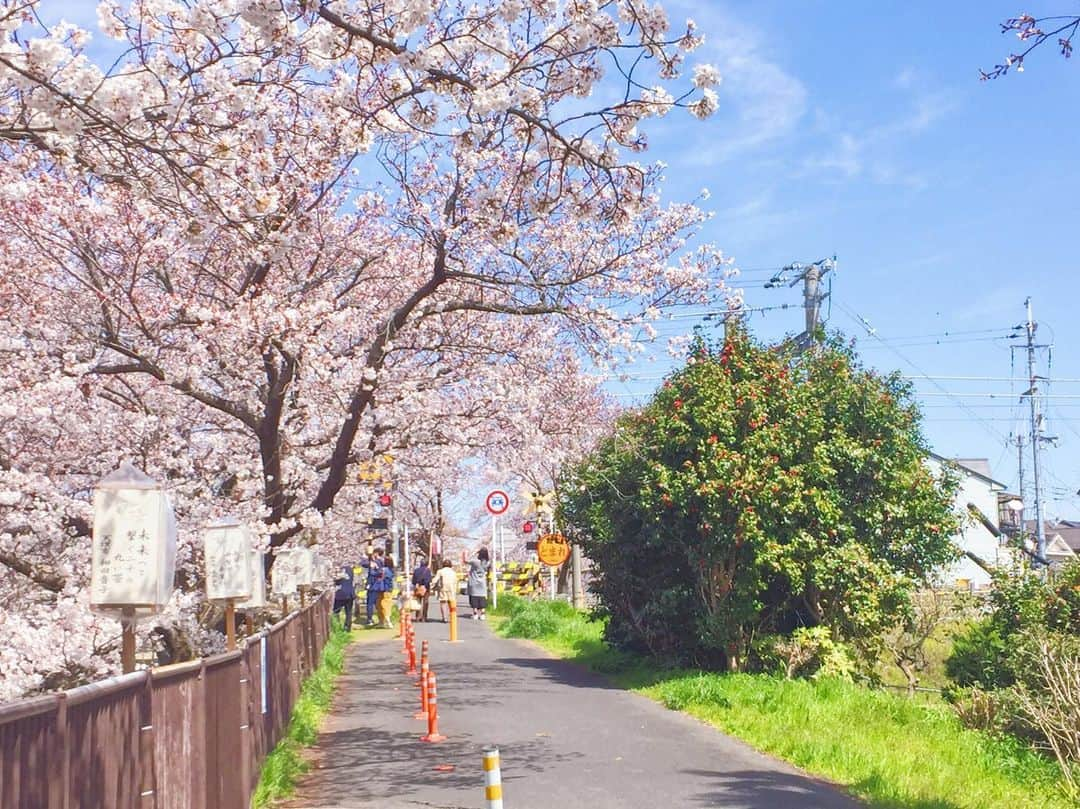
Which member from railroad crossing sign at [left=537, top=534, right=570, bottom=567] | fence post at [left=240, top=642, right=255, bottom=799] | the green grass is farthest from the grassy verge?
railroad crossing sign at [left=537, top=534, right=570, bottom=567]

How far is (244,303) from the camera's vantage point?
47.0ft

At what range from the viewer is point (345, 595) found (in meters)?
32.9

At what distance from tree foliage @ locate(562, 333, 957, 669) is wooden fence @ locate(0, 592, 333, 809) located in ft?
25.0

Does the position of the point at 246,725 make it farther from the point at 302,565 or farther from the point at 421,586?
the point at 421,586

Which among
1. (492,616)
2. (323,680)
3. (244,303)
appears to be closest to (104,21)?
(244,303)

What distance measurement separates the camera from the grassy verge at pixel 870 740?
10375mm

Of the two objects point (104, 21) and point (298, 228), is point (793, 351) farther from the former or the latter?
point (104, 21)

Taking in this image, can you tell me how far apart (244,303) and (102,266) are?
6.47ft

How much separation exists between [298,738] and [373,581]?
21.1m

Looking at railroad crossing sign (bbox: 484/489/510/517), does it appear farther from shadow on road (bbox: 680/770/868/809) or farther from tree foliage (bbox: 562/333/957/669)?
shadow on road (bbox: 680/770/868/809)

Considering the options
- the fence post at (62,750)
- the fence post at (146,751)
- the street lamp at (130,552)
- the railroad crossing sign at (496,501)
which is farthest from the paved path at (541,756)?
the railroad crossing sign at (496,501)

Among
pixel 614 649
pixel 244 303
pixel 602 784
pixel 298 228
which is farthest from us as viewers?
pixel 614 649

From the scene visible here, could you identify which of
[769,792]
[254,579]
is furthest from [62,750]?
[769,792]

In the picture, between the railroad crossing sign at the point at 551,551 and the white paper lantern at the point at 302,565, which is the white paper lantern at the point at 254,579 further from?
the railroad crossing sign at the point at 551,551
